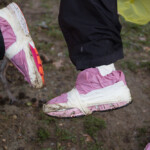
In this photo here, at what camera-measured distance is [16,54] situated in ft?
5.97

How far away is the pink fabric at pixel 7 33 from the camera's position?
1.80 metres

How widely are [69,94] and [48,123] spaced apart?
0.61 meters

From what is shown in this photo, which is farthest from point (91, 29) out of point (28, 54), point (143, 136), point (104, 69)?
point (143, 136)

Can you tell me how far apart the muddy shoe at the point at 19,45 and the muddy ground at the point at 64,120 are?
351mm

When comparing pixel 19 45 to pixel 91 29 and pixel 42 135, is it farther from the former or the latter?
pixel 42 135

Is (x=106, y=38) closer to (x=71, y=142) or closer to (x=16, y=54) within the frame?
(x=16, y=54)

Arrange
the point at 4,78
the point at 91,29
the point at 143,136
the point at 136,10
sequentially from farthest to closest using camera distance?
1. the point at 4,78
2. the point at 143,136
3. the point at 136,10
4. the point at 91,29

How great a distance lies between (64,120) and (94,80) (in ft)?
2.33

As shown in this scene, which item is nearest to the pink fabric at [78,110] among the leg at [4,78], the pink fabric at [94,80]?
the pink fabric at [94,80]

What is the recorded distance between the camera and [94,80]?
1700 mm

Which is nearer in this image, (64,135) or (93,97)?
(93,97)

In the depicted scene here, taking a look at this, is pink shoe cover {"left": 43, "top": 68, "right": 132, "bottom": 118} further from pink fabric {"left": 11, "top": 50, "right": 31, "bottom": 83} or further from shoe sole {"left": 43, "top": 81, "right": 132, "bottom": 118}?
pink fabric {"left": 11, "top": 50, "right": 31, "bottom": 83}

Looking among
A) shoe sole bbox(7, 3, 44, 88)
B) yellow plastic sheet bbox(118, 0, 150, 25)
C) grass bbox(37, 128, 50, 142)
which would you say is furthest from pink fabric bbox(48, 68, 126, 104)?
yellow plastic sheet bbox(118, 0, 150, 25)

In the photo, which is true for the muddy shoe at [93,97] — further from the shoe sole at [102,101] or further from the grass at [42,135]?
the grass at [42,135]
